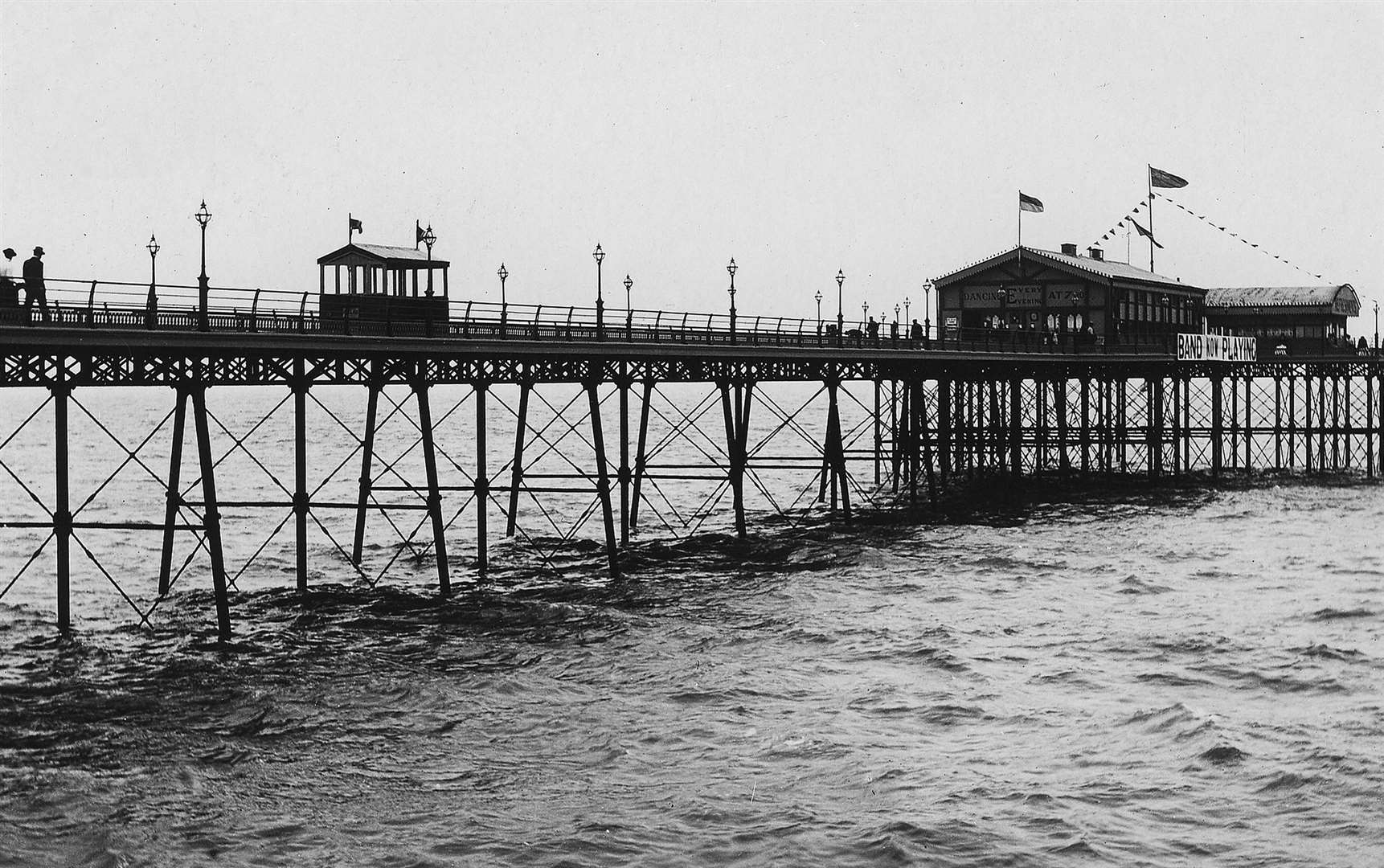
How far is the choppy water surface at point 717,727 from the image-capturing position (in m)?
18.3

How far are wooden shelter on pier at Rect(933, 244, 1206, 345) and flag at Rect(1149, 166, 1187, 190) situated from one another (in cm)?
608

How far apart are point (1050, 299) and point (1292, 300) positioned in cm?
1786

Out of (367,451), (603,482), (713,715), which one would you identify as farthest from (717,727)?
(367,451)

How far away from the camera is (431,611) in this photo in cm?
3234

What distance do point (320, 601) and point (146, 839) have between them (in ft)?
52.0

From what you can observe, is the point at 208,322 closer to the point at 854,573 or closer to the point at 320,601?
the point at 320,601

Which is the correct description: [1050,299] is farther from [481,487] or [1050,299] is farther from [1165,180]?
[481,487]

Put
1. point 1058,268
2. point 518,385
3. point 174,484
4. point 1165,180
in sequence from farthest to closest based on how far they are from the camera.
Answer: point 1165,180 → point 1058,268 → point 518,385 → point 174,484

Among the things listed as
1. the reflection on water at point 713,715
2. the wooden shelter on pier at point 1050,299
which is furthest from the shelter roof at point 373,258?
the wooden shelter on pier at point 1050,299

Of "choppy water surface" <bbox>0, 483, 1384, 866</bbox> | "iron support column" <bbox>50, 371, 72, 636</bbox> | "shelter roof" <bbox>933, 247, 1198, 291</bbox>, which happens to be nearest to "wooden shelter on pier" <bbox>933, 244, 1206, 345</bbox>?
"shelter roof" <bbox>933, 247, 1198, 291</bbox>

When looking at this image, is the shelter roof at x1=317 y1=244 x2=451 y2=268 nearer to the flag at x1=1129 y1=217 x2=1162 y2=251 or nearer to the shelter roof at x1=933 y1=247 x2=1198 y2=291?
the shelter roof at x1=933 y1=247 x2=1198 y2=291

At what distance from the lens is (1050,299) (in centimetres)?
6444

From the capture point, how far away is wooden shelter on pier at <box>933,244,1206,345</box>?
63562 millimetres

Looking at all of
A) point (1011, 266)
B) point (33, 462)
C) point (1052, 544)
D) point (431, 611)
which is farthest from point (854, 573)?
point (33, 462)
